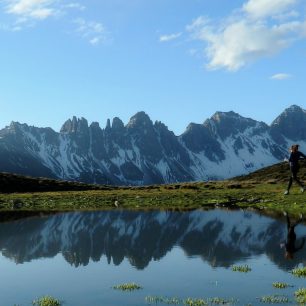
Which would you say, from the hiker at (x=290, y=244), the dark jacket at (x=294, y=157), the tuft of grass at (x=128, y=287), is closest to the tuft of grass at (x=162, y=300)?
the tuft of grass at (x=128, y=287)

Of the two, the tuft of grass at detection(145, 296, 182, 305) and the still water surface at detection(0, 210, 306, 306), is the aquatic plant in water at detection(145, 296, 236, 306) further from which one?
the still water surface at detection(0, 210, 306, 306)

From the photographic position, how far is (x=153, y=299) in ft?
52.3

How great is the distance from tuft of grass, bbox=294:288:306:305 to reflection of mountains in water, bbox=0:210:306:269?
175 inches

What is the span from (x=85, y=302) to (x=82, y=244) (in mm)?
11997

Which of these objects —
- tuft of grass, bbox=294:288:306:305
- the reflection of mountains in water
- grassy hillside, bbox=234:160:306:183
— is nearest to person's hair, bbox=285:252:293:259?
the reflection of mountains in water

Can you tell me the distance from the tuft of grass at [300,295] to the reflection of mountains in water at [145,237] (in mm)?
4442

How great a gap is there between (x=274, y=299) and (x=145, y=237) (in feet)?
49.7

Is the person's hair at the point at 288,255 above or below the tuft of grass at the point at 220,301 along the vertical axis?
above

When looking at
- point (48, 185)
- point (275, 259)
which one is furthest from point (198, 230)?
point (48, 185)

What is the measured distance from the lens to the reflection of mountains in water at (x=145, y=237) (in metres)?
23.9

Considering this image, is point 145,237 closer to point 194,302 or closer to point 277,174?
point 194,302

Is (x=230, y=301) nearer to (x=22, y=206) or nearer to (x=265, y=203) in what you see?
(x=265, y=203)

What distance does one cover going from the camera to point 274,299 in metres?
15.5

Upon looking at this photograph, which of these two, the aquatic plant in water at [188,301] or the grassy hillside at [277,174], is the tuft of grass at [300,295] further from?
the grassy hillside at [277,174]
